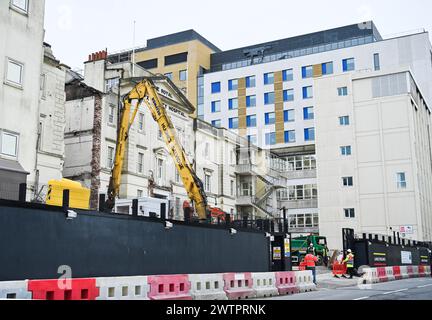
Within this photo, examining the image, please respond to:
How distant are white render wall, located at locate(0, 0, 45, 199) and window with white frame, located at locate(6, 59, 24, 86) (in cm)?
22

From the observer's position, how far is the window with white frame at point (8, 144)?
27312mm

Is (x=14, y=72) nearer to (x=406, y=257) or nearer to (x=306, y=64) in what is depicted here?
(x=406, y=257)

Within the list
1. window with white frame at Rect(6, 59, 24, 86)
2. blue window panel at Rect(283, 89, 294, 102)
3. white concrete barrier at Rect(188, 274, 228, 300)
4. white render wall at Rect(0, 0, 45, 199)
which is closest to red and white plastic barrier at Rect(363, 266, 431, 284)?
white concrete barrier at Rect(188, 274, 228, 300)

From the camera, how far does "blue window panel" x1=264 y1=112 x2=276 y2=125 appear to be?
79.2 meters

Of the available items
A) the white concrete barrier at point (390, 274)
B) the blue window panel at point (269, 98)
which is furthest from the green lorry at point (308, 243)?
the blue window panel at point (269, 98)

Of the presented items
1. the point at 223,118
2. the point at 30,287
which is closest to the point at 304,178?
the point at 223,118

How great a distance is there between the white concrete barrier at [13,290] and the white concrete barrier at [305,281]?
13840mm

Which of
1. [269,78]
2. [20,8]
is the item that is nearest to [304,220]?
[269,78]

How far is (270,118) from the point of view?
7950 cm

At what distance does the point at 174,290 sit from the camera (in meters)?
14.6

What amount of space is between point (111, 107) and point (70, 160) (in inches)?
212

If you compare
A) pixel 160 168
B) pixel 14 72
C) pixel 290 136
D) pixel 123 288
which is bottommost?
pixel 123 288

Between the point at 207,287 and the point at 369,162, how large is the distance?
152ft

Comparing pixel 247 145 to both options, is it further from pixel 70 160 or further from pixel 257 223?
pixel 257 223
